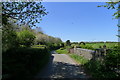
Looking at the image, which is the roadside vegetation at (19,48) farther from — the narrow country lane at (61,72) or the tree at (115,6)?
the tree at (115,6)

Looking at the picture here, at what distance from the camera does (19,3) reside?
7027 millimetres

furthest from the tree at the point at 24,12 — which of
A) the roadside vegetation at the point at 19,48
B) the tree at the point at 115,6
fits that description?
the tree at the point at 115,6

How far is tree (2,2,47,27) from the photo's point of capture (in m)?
6.91

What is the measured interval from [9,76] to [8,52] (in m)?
0.91

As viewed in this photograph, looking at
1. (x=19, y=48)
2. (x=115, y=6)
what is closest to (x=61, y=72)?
(x=19, y=48)

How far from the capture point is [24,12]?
740 centimetres

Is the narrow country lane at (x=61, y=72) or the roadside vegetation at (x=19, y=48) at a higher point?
the roadside vegetation at (x=19, y=48)

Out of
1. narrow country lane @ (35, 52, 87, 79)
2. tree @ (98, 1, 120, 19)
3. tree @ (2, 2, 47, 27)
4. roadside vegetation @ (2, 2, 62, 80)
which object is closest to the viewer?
roadside vegetation @ (2, 2, 62, 80)

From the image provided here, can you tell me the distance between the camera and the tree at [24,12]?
6.91m

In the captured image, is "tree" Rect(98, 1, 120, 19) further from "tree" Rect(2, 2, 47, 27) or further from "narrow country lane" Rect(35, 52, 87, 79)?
"tree" Rect(2, 2, 47, 27)

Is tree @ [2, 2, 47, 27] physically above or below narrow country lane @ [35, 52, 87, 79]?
above

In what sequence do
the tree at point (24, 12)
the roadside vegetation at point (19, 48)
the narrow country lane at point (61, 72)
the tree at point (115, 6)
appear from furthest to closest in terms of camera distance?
the tree at point (24, 12)
the narrow country lane at point (61, 72)
the tree at point (115, 6)
the roadside vegetation at point (19, 48)

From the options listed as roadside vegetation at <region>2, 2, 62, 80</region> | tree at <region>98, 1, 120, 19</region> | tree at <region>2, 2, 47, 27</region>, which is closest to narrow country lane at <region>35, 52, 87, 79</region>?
roadside vegetation at <region>2, 2, 62, 80</region>

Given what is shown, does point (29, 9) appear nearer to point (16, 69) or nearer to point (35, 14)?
point (35, 14)
